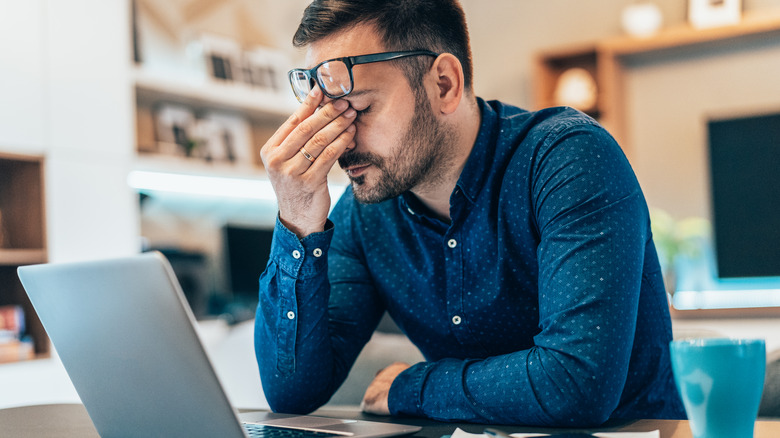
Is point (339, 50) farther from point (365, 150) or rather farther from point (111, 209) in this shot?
point (111, 209)

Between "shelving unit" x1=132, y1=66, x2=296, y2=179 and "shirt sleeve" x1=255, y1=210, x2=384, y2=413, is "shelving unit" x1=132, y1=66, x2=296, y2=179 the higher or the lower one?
the higher one

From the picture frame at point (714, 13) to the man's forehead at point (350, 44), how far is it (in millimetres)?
3052

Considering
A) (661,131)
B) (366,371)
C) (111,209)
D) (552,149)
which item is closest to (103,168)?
(111,209)

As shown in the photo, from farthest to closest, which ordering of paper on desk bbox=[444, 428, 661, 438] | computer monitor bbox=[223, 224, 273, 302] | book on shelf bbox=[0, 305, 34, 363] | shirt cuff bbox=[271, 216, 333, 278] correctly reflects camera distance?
computer monitor bbox=[223, 224, 273, 302] → book on shelf bbox=[0, 305, 34, 363] → shirt cuff bbox=[271, 216, 333, 278] → paper on desk bbox=[444, 428, 661, 438]

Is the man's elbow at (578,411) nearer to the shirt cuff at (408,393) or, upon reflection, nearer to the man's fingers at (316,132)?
the shirt cuff at (408,393)

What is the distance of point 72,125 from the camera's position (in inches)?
111

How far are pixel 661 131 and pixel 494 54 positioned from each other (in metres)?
1.09

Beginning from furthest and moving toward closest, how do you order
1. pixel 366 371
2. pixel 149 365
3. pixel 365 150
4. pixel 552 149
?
pixel 366 371 < pixel 365 150 < pixel 552 149 < pixel 149 365

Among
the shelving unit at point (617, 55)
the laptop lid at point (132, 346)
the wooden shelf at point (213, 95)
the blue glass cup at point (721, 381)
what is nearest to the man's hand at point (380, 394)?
the laptop lid at point (132, 346)

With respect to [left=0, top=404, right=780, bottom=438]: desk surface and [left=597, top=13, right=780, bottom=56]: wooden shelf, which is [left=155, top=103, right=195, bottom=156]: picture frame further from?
[left=0, top=404, right=780, bottom=438]: desk surface

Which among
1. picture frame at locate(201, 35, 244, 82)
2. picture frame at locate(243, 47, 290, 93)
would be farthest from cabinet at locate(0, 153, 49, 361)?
picture frame at locate(243, 47, 290, 93)

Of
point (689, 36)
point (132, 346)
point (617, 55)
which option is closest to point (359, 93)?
point (132, 346)

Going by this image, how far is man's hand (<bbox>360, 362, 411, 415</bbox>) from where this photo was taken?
1.03m

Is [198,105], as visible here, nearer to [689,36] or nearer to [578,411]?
[689,36]
